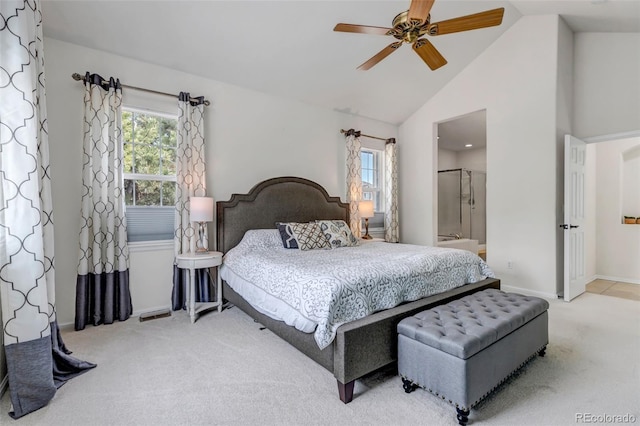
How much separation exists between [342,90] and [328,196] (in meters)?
1.60

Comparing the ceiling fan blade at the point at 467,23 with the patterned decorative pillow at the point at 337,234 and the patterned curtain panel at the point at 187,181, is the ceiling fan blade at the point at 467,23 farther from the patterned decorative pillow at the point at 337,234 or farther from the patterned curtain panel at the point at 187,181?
the patterned curtain panel at the point at 187,181

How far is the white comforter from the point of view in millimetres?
1966

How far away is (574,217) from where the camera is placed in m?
3.99

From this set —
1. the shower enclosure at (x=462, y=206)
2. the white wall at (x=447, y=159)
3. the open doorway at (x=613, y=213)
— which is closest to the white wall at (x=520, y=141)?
the open doorway at (x=613, y=213)

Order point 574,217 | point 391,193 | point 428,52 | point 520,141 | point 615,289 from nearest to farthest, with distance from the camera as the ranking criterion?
point 428,52
point 574,217
point 520,141
point 615,289
point 391,193

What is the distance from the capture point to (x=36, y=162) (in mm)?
1881

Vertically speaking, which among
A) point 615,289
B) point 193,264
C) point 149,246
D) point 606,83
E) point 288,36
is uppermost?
point 288,36

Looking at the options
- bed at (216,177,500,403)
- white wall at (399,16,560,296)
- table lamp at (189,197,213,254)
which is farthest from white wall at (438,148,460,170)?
table lamp at (189,197,213,254)

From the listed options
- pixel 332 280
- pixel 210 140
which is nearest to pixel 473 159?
pixel 210 140

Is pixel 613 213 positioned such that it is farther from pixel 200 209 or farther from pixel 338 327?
pixel 200 209

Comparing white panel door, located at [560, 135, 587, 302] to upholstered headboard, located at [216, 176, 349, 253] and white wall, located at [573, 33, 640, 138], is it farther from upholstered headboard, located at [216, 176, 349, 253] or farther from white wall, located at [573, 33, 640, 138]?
upholstered headboard, located at [216, 176, 349, 253]

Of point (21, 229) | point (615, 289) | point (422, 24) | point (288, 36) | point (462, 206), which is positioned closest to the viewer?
point (21, 229)

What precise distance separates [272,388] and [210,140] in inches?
116

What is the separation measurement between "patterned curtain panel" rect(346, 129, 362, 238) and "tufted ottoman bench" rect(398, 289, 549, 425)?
2850mm
